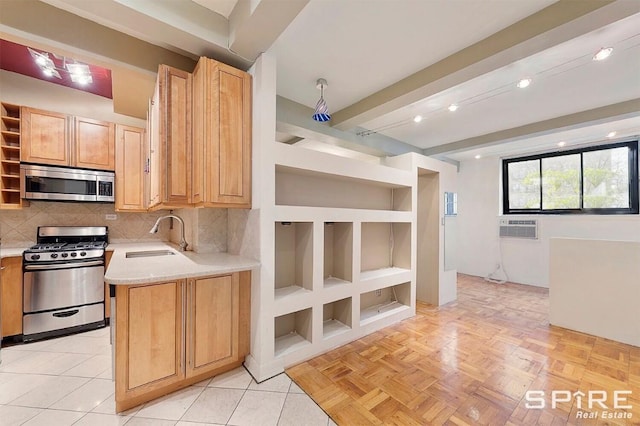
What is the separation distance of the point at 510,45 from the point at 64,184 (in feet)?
15.6

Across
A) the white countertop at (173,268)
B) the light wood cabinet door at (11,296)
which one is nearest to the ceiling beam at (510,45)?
the white countertop at (173,268)

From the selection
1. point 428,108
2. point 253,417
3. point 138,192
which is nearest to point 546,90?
point 428,108

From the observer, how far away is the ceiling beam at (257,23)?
161cm

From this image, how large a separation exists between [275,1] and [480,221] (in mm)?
6042

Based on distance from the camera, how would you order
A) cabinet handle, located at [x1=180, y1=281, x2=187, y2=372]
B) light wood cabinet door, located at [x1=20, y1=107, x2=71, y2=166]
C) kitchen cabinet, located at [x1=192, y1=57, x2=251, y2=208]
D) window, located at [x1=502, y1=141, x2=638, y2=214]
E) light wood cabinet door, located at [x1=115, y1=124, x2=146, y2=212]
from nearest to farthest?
cabinet handle, located at [x1=180, y1=281, x2=187, y2=372]
kitchen cabinet, located at [x1=192, y1=57, x2=251, y2=208]
light wood cabinet door, located at [x1=20, y1=107, x2=71, y2=166]
light wood cabinet door, located at [x1=115, y1=124, x2=146, y2=212]
window, located at [x1=502, y1=141, x2=638, y2=214]

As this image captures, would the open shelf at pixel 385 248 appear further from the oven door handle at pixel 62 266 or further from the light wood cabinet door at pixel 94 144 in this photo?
the light wood cabinet door at pixel 94 144

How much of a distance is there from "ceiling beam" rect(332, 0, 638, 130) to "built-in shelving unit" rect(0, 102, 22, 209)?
4.09 metres

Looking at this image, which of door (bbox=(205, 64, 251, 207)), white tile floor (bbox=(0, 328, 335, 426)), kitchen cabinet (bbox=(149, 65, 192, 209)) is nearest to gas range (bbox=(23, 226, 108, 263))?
white tile floor (bbox=(0, 328, 335, 426))

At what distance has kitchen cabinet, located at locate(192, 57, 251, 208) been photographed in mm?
2049

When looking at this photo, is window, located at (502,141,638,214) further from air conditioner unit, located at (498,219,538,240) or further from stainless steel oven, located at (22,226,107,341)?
stainless steel oven, located at (22,226,107,341)

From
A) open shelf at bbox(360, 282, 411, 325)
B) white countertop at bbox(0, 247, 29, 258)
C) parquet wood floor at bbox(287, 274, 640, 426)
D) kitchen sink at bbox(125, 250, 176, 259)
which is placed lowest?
parquet wood floor at bbox(287, 274, 640, 426)

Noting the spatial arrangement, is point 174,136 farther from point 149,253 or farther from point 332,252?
point 332,252

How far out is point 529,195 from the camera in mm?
5328

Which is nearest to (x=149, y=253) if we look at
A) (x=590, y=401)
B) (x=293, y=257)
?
(x=293, y=257)
